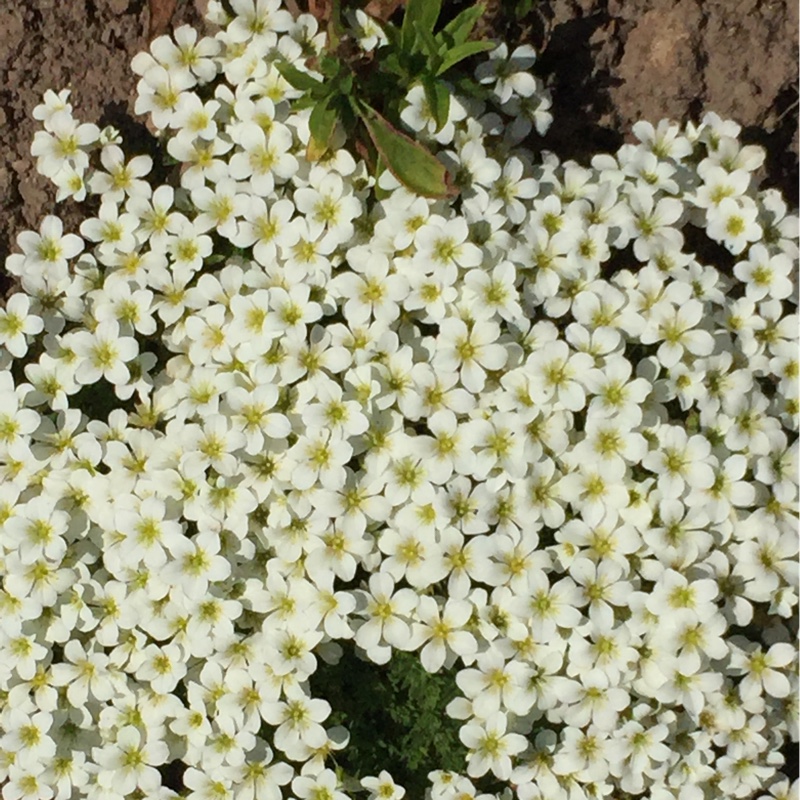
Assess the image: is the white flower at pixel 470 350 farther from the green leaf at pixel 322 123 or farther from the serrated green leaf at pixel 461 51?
the serrated green leaf at pixel 461 51

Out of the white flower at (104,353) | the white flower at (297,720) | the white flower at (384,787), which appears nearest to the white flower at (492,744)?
the white flower at (384,787)

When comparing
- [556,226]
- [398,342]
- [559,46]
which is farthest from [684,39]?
[398,342]

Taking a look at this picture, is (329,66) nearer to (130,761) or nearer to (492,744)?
(492,744)

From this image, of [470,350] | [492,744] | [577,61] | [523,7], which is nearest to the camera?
[470,350]

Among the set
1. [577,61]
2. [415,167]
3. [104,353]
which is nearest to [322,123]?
[415,167]

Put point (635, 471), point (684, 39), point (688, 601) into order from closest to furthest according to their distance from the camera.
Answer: point (688, 601), point (635, 471), point (684, 39)

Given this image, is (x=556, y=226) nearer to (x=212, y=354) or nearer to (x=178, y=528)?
(x=212, y=354)
